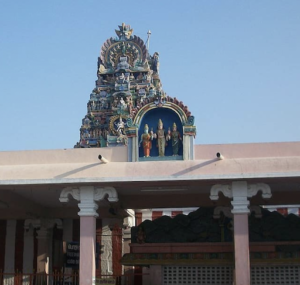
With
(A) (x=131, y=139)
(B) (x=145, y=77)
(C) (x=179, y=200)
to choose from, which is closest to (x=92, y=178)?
(A) (x=131, y=139)

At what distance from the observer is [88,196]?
1392 centimetres

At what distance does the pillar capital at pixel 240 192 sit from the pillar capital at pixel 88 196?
2433mm

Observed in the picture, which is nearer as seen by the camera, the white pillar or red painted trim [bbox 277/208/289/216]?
the white pillar

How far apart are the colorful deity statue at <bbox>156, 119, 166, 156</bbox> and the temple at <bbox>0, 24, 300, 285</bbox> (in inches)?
1.1

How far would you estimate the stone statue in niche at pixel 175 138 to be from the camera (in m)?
14.8

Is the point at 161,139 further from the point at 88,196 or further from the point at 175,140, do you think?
the point at 88,196

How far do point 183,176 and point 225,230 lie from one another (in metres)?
3.42

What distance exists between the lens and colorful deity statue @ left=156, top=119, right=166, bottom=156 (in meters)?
14.8

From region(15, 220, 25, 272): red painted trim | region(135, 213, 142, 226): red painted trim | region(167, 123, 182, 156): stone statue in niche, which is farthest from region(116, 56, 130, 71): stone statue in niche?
region(167, 123, 182, 156): stone statue in niche

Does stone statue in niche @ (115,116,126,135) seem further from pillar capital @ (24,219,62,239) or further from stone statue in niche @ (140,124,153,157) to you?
stone statue in niche @ (140,124,153,157)

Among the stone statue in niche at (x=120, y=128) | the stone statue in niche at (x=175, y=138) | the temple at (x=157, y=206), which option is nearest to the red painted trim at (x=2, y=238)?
the temple at (x=157, y=206)

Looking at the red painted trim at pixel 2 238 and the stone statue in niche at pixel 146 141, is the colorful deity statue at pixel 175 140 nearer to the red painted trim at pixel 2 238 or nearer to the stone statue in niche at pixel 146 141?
the stone statue in niche at pixel 146 141

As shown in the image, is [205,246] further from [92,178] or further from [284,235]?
[92,178]

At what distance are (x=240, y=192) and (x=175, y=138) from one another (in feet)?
7.84
